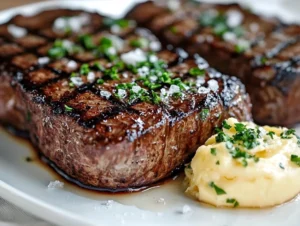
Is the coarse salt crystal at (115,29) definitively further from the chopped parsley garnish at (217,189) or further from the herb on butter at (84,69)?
the chopped parsley garnish at (217,189)

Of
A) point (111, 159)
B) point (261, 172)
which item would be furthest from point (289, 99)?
point (111, 159)

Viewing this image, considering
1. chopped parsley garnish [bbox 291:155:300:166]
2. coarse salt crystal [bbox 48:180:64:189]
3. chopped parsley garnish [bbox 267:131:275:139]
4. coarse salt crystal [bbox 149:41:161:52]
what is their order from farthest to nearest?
coarse salt crystal [bbox 149:41:161:52] → coarse salt crystal [bbox 48:180:64:189] → chopped parsley garnish [bbox 267:131:275:139] → chopped parsley garnish [bbox 291:155:300:166]

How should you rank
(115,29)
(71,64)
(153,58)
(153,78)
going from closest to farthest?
(153,78) → (71,64) → (153,58) → (115,29)

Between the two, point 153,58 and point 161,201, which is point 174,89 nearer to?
point 153,58

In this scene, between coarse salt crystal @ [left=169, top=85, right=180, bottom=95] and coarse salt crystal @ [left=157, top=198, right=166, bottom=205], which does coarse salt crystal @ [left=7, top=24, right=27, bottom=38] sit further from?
coarse salt crystal @ [left=157, top=198, right=166, bottom=205]

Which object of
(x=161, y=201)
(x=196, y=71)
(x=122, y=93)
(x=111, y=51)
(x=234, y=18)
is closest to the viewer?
(x=161, y=201)

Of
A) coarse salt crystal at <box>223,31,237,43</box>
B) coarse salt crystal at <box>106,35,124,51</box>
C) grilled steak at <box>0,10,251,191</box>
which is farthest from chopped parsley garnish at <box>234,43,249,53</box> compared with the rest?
coarse salt crystal at <box>106,35,124,51</box>

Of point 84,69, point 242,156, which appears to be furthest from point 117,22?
point 242,156

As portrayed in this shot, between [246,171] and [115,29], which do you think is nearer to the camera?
[246,171]
